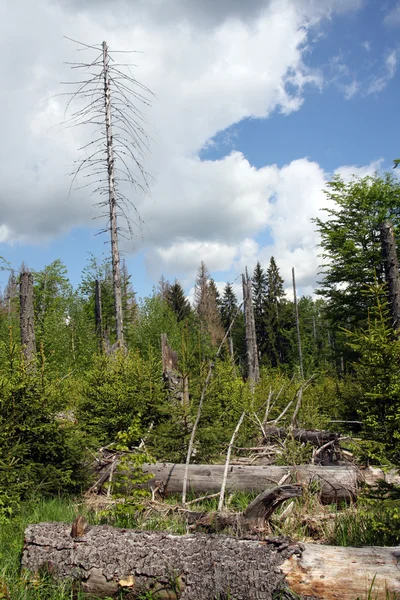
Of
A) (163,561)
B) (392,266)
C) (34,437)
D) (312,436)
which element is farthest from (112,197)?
(163,561)

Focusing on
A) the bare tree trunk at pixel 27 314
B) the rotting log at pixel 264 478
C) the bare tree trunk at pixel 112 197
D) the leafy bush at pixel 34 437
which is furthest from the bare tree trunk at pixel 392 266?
the bare tree trunk at pixel 27 314

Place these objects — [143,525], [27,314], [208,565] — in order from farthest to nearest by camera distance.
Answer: [27,314]
[143,525]
[208,565]

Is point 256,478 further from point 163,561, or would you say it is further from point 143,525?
point 163,561

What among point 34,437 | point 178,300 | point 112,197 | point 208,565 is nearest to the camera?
point 208,565

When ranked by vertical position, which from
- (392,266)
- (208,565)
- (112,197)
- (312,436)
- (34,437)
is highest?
(112,197)

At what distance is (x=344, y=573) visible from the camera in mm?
2893

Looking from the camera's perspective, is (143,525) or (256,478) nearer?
(143,525)

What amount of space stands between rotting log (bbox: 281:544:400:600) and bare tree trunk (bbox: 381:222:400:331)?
30.2 ft

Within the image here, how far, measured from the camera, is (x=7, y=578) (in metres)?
3.36

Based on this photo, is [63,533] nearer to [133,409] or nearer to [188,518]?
[188,518]

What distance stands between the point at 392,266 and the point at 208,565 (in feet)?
33.5

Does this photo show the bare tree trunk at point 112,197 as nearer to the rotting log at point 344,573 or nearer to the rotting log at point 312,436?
the rotting log at point 312,436

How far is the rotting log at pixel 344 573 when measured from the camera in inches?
110

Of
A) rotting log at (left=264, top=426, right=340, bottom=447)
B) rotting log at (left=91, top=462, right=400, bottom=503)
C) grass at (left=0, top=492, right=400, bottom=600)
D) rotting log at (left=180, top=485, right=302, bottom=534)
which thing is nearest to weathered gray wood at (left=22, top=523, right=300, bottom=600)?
grass at (left=0, top=492, right=400, bottom=600)
